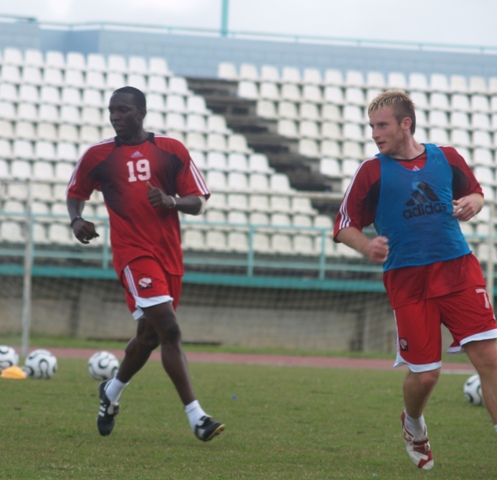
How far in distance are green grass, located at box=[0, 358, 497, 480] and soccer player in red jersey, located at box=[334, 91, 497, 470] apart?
62 centimetres

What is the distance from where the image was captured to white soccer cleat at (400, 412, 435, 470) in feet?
16.9

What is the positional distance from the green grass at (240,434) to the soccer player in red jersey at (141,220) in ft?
1.68

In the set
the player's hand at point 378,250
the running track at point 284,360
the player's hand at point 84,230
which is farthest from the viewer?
the running track at point 284,360

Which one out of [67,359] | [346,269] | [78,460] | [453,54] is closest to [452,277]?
[78,460]

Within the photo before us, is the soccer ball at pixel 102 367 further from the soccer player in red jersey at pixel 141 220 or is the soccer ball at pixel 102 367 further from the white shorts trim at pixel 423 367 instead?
the white shorts trim at pixel 423 367

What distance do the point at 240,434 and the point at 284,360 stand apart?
9.87m

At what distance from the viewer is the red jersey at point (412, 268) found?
500 cm

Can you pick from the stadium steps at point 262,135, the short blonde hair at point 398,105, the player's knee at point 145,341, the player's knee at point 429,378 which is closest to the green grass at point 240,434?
the player's knee at point 429,378

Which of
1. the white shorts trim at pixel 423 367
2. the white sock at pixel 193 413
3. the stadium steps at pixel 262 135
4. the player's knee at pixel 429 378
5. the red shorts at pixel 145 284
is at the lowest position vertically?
the white sock at pixel 193 413

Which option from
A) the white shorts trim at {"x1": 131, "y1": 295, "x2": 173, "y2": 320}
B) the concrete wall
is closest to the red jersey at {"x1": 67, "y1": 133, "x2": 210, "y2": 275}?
the white shorts trim at {"x1": 131, "y1": 295, "x2": 173, "y2": 320}

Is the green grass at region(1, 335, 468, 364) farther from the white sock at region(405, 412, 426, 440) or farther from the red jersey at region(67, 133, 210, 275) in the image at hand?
the white sock at region(405, 412, 426, 440)

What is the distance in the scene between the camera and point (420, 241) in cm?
504

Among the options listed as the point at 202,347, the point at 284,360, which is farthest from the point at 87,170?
the point at 202,347

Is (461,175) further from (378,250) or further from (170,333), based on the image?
(170,333)
